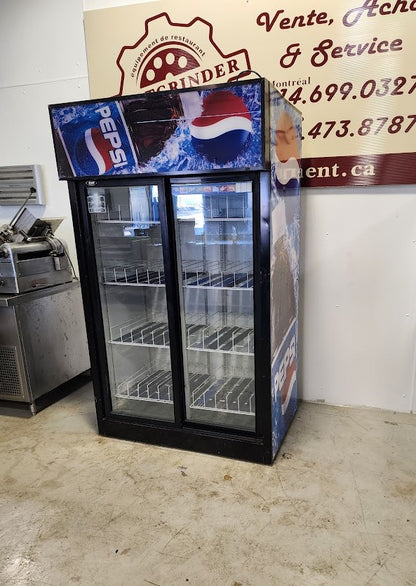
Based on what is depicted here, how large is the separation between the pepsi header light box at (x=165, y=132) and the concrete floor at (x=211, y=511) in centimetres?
175

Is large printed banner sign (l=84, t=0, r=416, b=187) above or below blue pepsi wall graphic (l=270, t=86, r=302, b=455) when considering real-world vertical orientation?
above

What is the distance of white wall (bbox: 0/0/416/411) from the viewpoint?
2.84 meters

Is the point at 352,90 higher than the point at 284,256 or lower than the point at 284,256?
higher

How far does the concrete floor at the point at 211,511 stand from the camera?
1.78m

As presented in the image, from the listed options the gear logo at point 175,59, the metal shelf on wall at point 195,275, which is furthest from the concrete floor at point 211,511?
the gear logo at point 175,59

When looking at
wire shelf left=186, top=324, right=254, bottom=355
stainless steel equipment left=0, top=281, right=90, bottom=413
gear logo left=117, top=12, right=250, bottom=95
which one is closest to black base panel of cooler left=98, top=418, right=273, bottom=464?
wire shelf left=186, top=324, right=254, bottom=355

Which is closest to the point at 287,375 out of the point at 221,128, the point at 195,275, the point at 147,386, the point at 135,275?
the point at 195,275

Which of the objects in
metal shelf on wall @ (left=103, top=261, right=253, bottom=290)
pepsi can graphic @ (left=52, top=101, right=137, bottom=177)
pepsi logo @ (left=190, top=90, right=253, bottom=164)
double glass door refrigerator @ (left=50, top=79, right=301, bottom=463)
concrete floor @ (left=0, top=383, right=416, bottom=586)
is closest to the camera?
concrete floor @ (left=0, top=383, right=416, bottom=586)

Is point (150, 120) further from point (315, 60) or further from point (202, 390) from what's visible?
point (202, 390)

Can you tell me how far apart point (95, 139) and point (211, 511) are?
2107 millimetres

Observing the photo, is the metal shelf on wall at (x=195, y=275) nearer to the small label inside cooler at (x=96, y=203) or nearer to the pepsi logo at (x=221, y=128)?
the small label inside cooler at (x=96, y=203)

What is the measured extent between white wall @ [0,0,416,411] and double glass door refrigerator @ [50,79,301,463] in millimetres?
289

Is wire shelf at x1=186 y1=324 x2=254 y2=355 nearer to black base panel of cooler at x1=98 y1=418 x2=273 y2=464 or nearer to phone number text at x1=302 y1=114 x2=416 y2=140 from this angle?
black base panel of cooler at x1=98 y1=418 x2=273 y2=464

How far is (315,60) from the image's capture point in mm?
2689
